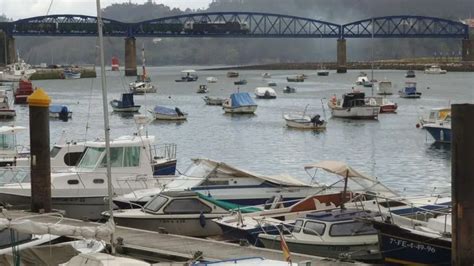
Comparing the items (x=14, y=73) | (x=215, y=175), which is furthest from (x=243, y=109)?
(x=14, y=73)

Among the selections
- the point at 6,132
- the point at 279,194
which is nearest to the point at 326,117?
the point at 6,132

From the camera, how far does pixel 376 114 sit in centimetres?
9419

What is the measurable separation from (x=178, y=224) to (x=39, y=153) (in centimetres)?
487

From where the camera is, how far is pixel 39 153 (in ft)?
98.8

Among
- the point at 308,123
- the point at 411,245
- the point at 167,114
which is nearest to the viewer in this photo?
the point at 411,245

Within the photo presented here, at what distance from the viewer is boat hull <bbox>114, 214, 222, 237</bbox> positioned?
29.4 metres

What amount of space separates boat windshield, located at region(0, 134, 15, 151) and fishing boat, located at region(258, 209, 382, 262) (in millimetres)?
18920

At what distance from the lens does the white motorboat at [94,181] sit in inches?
1307

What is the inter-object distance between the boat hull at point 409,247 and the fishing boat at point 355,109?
2716 inches

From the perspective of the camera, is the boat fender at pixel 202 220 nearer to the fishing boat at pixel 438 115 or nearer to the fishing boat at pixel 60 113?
the fishing boat at pixel 438 115

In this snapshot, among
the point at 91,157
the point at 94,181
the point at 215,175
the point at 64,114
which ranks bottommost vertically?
the point at 64,114

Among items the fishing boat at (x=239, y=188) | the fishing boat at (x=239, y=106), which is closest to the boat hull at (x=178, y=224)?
the fishing boat at (x=239, y=188)

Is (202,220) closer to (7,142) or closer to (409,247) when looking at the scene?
(409,247)

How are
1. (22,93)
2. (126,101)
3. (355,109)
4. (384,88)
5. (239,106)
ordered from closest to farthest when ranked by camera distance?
(355,109)
(239,106)
(126,101)
(22,93)
(384,88)
